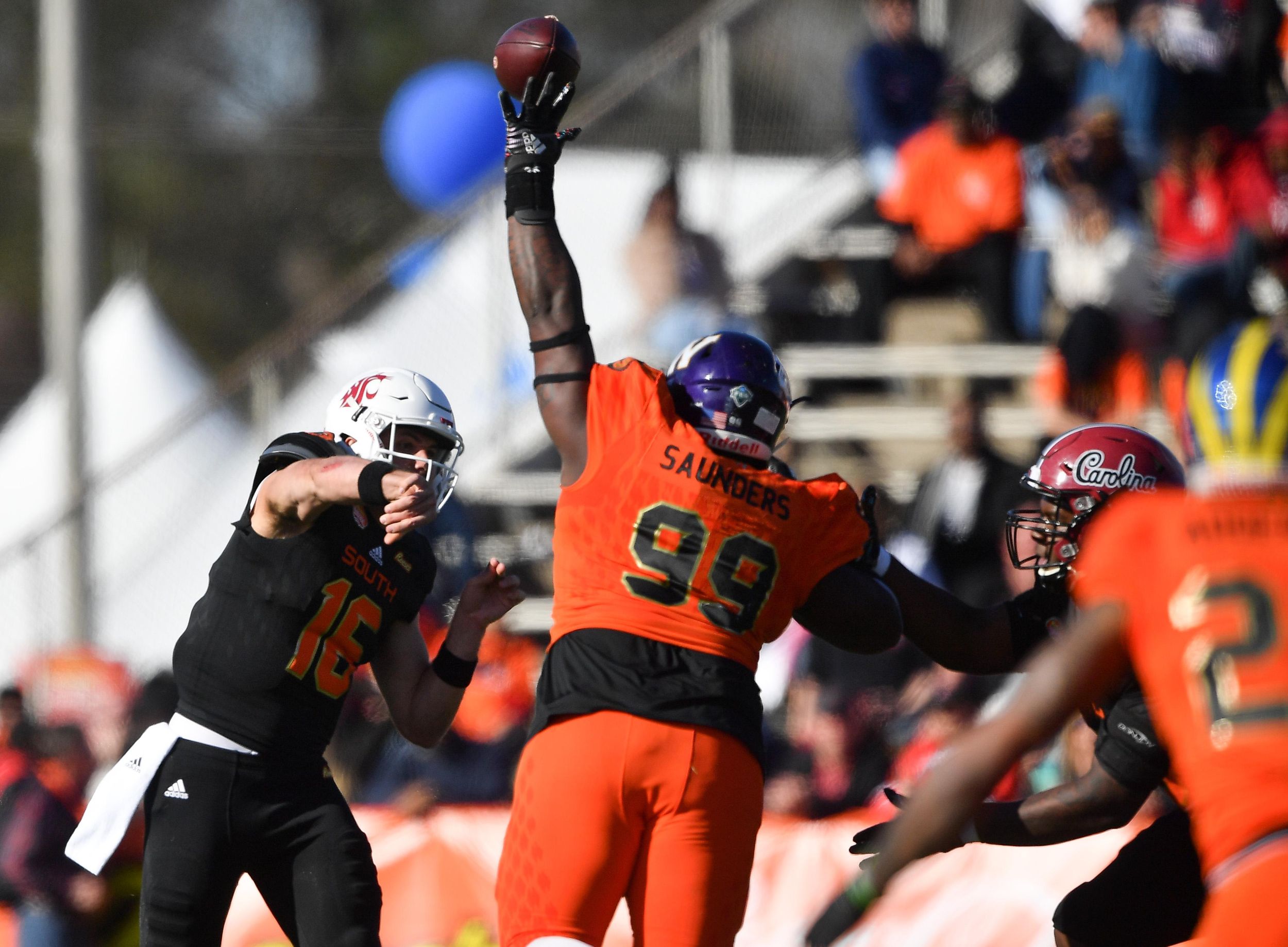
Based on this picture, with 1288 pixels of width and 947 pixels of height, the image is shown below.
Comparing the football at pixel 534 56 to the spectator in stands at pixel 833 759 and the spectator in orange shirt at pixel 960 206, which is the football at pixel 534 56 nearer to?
the spectator in stands at pixel 833 759

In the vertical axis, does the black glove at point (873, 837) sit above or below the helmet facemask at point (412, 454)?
below

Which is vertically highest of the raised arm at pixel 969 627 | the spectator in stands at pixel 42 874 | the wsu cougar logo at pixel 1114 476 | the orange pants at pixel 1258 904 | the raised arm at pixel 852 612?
the wsu cougar logo at pixel 1114 476

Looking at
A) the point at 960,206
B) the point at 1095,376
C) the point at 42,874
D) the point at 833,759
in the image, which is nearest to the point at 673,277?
the point at 960,206

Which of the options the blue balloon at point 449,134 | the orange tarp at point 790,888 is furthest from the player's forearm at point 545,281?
the blue balloon at point 449,134

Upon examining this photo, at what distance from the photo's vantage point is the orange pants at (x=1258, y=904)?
3074 mm

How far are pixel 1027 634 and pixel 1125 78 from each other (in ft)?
18.9

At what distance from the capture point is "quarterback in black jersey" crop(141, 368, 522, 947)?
471 centimetres

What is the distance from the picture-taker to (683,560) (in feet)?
14.2

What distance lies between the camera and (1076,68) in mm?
10562

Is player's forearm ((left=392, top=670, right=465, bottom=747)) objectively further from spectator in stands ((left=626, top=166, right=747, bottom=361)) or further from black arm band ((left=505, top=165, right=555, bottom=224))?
spectator in stands ((left=626, top=166, right=747, bottom=361))

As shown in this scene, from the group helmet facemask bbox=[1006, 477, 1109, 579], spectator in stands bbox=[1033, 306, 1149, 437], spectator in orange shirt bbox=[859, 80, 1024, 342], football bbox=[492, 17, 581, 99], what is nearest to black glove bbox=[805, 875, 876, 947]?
helmet facemask bbox=[1006, 477, 1109, 579]

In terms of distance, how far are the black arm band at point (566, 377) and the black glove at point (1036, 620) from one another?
4.70ft

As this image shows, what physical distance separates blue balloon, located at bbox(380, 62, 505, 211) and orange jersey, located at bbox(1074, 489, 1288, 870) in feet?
32.4

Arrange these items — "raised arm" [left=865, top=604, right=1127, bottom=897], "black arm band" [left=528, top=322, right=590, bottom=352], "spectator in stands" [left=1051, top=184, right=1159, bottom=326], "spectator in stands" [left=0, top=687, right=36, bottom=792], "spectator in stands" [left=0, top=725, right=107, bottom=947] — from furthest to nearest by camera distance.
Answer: "spectator in stands" [left=1051, top=184, right=1159, bottom=326] → "spectator in stands" [left=0, top=687, right=36, bottom=792] → "spectator in stands" [left=0, top=725, right=107, bottom=947] → "black arm band" [left=528, top=322, right=590, bottom=352] → "raised arm" [left=865, top=604, right=1127, bottom=897]
